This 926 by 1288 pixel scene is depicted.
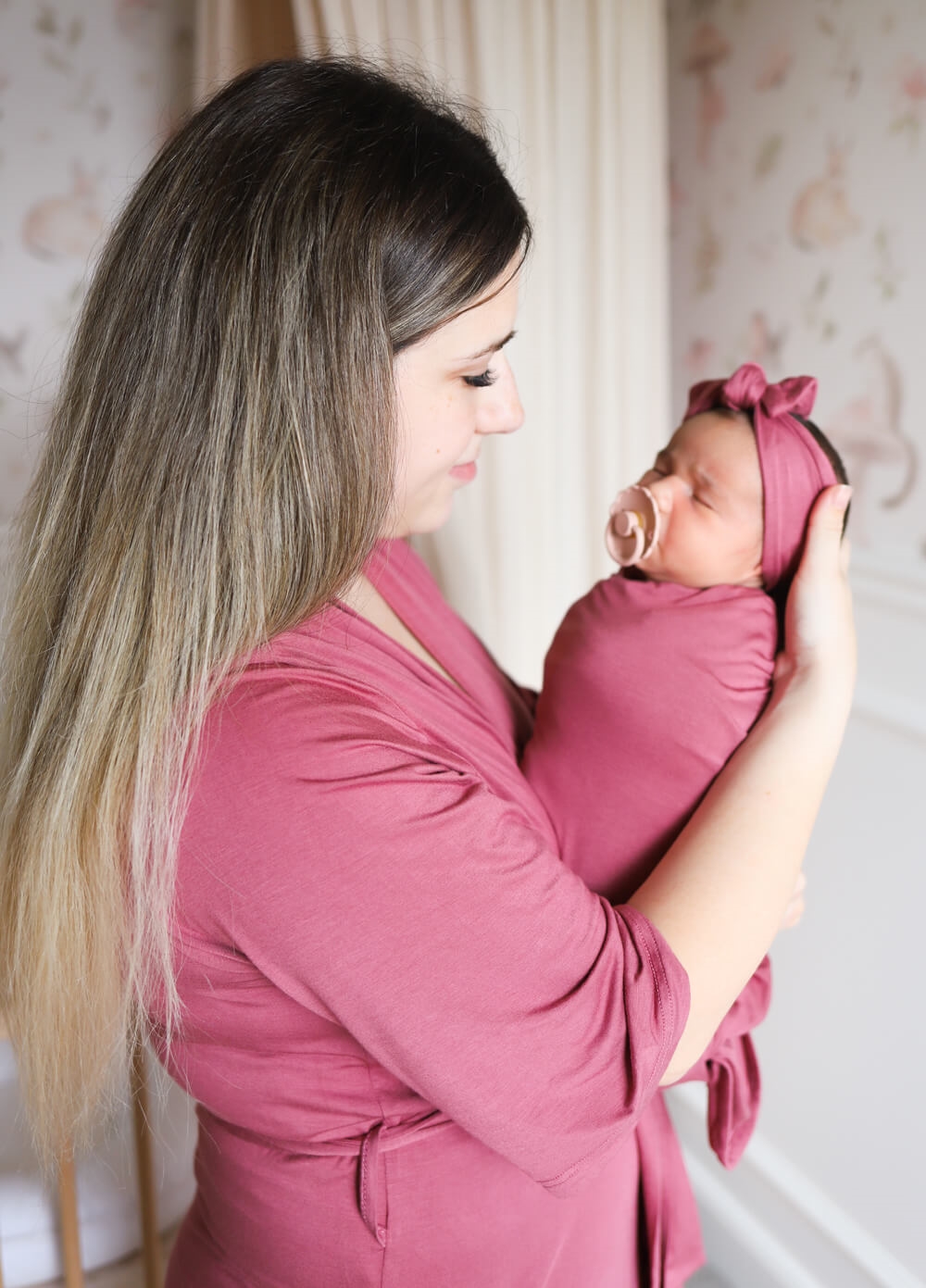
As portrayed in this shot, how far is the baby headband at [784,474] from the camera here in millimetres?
944

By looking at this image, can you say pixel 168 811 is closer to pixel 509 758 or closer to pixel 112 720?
pixel 112 720

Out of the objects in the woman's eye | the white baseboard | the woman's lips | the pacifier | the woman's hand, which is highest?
the woman's eye

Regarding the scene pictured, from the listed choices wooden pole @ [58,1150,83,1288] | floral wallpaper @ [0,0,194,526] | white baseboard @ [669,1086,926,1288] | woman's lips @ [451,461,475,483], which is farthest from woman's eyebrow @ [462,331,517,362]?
white baseboard @ [669,1086,926,1288]

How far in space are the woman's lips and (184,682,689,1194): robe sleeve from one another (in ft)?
1.03

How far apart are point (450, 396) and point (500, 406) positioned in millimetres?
81

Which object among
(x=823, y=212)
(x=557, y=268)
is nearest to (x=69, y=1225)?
(x=557, y=268)

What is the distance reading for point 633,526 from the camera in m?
1.00

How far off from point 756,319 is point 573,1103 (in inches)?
53.3

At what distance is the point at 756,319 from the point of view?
1.73 meters

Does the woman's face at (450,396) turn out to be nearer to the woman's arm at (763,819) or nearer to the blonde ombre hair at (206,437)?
the blonde ombre hair at (206,437)

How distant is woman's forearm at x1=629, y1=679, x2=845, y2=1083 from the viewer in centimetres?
76

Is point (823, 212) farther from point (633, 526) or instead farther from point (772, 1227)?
point (772, 1227)

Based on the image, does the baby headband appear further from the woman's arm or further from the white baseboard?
the white baseboard

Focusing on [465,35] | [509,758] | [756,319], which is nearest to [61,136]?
[465,35]
